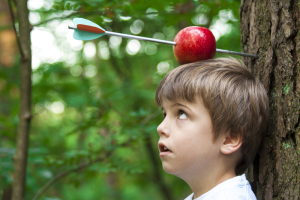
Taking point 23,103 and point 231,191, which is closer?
point 231,191

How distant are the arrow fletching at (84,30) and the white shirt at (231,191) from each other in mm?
834

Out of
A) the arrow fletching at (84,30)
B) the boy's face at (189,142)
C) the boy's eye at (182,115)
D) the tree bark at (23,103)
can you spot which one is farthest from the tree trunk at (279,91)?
the tree bark at (23,103)

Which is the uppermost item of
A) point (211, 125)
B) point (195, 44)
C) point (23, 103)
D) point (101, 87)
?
point (195, 44)

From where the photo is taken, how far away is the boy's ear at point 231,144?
3.78ft

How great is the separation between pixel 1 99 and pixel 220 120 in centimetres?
563

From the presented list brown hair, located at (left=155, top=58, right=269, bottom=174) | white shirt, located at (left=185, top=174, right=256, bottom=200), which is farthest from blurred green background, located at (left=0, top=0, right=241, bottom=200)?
white shirt, located at (left=185, top=174, right=256, bottom=200)

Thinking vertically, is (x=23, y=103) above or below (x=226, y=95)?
below

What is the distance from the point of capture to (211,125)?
3.73 ft

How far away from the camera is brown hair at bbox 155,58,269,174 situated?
1.13 metres

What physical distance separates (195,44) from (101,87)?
326 centimetres

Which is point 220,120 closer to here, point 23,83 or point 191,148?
point 191,148

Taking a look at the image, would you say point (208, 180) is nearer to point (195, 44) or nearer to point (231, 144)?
point (231, 144)

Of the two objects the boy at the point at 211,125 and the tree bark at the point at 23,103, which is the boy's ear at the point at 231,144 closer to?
the boy at the point at 211,125

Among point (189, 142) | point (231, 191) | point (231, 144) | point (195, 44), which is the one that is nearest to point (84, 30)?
point (195, 44)
